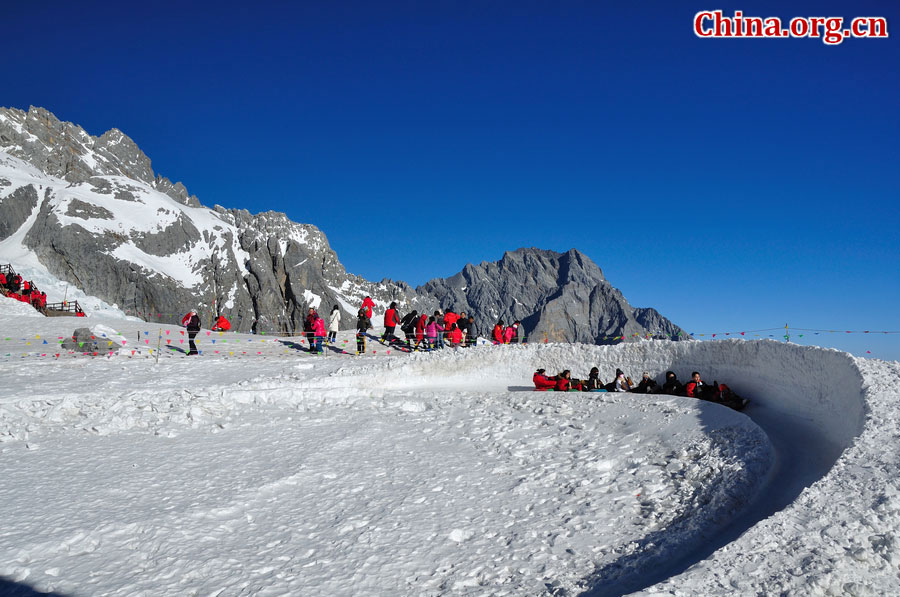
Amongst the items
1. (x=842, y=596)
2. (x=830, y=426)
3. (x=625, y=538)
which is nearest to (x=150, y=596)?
(x=625, y=538)

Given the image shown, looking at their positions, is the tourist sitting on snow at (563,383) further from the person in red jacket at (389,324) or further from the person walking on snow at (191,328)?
the person walking on snow at (191,328)

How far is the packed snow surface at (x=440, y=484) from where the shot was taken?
602 centimetres

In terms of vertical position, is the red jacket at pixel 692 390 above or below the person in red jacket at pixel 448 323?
below

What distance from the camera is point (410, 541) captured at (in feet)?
23.7

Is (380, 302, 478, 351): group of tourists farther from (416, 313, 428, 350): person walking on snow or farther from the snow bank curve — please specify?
the snow bank curve

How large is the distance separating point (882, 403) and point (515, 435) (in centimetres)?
690

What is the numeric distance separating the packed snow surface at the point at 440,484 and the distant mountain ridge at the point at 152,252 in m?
39.9

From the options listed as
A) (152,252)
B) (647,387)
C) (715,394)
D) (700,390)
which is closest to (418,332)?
(647,387)

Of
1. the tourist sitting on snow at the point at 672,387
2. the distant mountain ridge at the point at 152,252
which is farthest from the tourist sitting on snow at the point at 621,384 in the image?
the distant mountain ridge at the point at 152,252

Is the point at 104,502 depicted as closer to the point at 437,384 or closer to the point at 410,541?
the point at 410,541

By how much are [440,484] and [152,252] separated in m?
99.5

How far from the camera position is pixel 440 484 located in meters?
9.30

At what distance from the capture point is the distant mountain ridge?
80312 millimetres

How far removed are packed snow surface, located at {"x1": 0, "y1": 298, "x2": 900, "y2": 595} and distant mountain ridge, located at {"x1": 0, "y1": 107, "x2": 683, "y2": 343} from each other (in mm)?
39879
